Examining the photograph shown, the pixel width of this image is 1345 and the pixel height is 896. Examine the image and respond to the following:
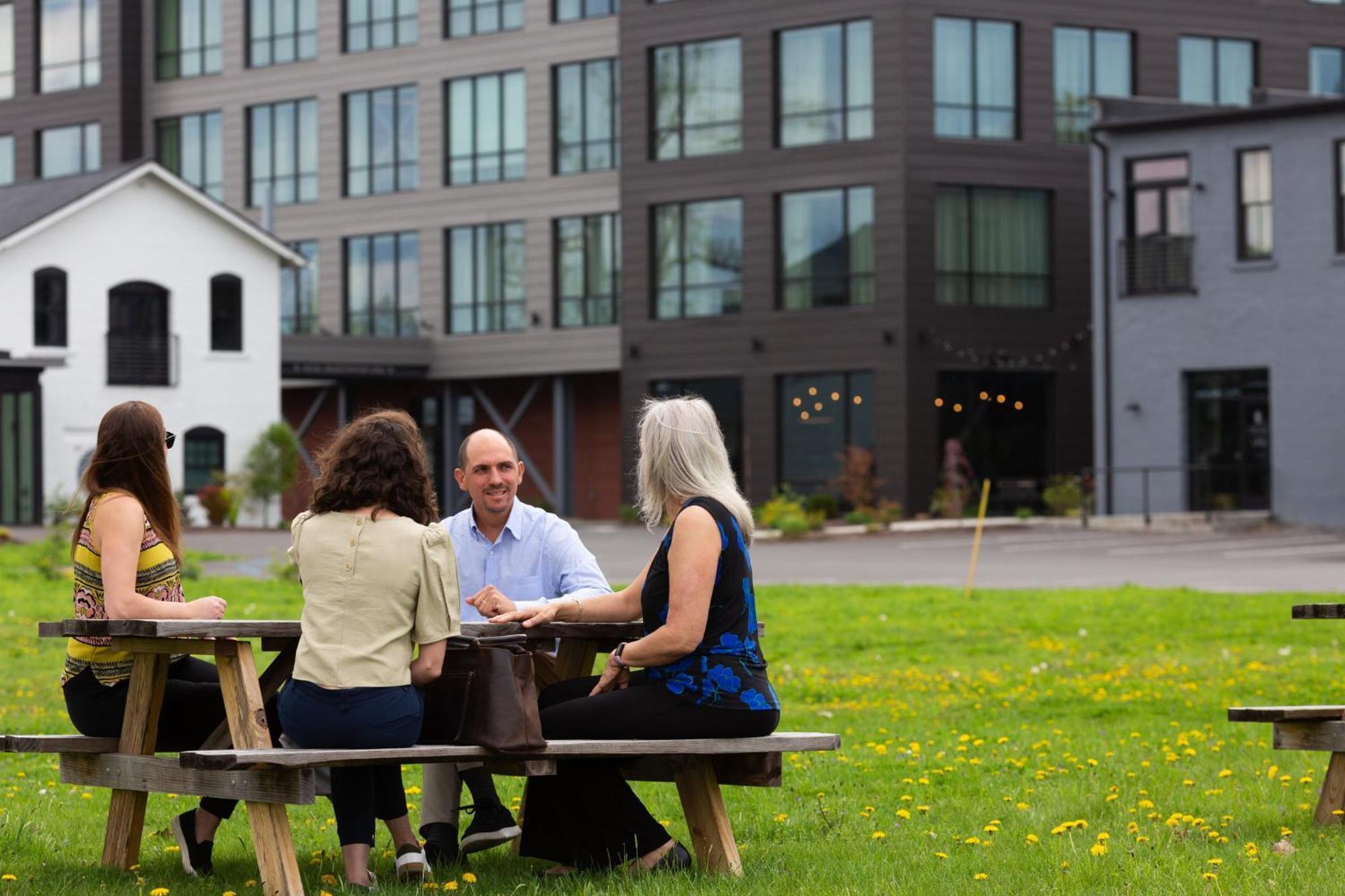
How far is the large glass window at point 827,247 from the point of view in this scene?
4272cm

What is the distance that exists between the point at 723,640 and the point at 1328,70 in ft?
137

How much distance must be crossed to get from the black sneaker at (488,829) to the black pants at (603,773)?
0.33 m

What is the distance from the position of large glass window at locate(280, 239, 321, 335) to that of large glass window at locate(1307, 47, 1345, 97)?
24.7 meters

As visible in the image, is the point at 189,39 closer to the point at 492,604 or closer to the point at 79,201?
the point at 79,201

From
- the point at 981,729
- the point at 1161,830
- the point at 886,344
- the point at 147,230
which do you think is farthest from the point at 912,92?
the point at 1161,830

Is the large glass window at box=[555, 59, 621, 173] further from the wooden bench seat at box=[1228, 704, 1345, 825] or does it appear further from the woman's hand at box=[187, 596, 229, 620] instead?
the woman's hand at box=[187, 596, 229, 620]

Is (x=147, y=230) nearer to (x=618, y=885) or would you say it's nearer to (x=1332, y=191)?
Result: (x=1332, y=191)

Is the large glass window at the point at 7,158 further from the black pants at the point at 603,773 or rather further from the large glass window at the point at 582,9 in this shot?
the black pants at the point at 603,773

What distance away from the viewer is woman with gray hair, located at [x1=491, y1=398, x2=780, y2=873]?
660 centimetres

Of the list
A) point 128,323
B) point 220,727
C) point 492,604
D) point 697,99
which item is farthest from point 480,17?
point 220,727

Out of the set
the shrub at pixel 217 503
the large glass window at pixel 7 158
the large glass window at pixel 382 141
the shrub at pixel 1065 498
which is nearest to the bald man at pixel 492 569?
the shrub at pixel 1065 498

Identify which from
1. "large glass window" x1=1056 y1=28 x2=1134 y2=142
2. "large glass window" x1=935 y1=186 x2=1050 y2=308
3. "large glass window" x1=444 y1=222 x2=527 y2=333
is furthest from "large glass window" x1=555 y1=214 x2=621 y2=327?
"large glass window" x1=1056 y1=28 x2=1134 y2=142

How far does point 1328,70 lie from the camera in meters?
44.8

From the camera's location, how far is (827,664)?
48.6ft
